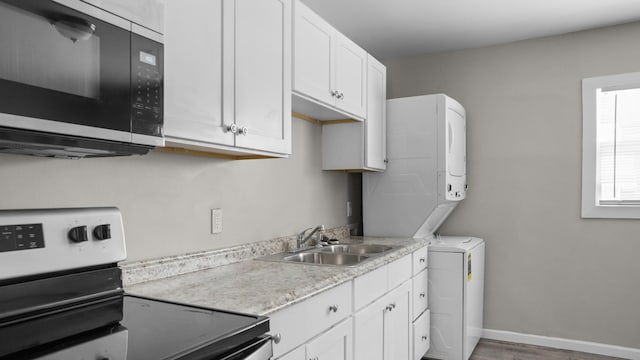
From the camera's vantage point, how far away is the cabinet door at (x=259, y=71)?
179 centimetres

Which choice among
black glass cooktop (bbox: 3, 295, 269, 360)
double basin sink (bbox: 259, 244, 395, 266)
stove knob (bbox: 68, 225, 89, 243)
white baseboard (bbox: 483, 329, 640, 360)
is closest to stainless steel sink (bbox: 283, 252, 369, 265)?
double basin sink (bbox: 259, 244, 395, 266)

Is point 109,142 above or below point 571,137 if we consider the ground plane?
below

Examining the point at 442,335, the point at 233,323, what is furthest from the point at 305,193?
the point at 233,323

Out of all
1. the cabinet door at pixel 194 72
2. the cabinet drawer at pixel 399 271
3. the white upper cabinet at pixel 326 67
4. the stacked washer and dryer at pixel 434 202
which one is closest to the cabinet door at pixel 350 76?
the white upper cabinet at pixel 326 67

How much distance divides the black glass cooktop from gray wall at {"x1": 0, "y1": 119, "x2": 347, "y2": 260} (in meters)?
0.49

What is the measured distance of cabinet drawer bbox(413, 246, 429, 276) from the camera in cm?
307

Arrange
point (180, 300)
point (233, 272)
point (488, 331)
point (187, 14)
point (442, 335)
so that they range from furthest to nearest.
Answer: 1. point (488, 331)
2. point (442, 335)
3. point (233, 272)
4. point (187, 14)
5. point (180, 300)

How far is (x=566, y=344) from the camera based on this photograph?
11.9 feet

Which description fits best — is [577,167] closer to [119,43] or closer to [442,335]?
[442,335]

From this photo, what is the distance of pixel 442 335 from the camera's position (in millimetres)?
3305

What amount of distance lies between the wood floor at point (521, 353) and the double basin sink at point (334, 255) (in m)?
1.28

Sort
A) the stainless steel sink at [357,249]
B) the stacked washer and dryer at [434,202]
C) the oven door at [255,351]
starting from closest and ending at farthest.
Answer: the oven door at [255,351]
the stainless steel sink at [357,249]
the stacked washer and dryer at [434,202]

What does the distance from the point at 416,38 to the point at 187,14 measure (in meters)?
2.56

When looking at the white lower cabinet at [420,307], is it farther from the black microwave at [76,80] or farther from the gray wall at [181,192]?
the black microwave at [76,80]
